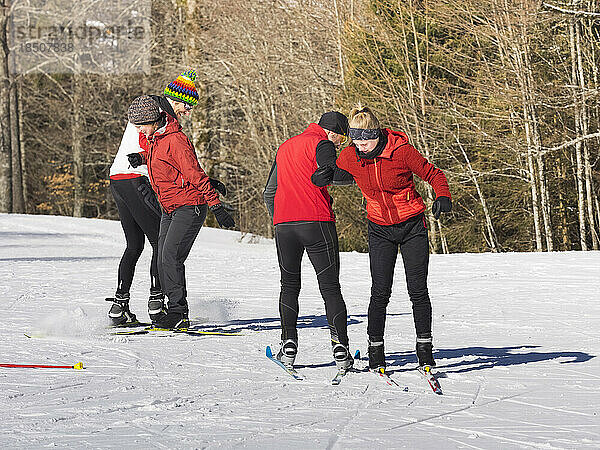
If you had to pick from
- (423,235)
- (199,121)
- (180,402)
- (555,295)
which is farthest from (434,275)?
(199,121)

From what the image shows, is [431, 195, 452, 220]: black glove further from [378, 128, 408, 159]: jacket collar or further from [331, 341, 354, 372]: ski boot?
[331, 341, 354, 372]: ski boot

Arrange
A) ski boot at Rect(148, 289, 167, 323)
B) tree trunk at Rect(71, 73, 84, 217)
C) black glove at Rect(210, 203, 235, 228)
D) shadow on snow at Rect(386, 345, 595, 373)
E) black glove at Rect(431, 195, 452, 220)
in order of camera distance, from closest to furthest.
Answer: black glove at Rect(431, 195, 452, 220) < shadow on snow at Rect(386, 345, 595, 373) < black glove at Rect(210, 203, 235, 228) < ski boot at Rect(148, 289, 167, 323) < tree trunk at Rect(71, 73, 84, 217)

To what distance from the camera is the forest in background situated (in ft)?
63.6

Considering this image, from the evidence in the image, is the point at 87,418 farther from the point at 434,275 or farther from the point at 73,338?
the point at 434,275

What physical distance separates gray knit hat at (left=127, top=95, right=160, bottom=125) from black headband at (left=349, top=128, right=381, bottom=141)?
6.84ft

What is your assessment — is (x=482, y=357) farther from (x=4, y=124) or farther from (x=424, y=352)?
(x=4, y=124)

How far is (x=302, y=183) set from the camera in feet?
18.2

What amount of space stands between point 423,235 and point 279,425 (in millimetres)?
1663

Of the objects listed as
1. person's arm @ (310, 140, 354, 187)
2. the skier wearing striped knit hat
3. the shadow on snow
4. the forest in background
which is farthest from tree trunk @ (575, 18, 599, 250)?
person's arm @ (310, 140, 354, 187)

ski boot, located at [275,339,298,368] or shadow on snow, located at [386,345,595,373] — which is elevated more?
ski boot, located at [275,339,298,368]

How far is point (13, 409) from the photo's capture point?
15.4 feet

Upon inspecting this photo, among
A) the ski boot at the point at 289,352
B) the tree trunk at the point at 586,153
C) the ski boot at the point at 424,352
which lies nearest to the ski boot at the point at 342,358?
the ski boot at the point at 289,352

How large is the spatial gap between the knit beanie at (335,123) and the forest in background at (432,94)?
37.9 ft

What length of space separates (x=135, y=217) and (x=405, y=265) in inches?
108
